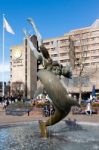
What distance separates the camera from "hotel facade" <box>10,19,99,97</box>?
4075 inches

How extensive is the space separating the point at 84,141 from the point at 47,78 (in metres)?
3.37

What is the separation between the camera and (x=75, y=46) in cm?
11594

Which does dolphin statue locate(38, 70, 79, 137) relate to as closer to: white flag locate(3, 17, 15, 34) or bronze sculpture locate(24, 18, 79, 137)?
bronze sculpture locate(24, 18, 79, 137)

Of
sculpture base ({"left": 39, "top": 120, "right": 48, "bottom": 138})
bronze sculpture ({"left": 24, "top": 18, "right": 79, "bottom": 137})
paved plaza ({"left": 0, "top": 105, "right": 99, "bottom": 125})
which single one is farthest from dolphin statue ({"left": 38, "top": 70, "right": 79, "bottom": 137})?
paved plaza ({"left": 0, "top": 105, "right": 99, "bottom": 125})

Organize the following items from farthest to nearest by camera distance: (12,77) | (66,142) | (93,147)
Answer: (12,77), (66,142), (93,147)

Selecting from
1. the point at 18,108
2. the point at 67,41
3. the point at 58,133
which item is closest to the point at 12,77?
the point at 67,41

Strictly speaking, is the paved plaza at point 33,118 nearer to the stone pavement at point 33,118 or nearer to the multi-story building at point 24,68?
the stone pavement at point 33,118

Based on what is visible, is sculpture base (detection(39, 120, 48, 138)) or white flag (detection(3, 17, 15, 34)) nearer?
sculpture base (detection(39, 120, 48, 138))

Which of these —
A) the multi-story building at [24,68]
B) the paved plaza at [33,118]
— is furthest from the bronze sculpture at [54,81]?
the multi-story building at [24,68]

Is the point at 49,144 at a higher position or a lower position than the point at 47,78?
lower

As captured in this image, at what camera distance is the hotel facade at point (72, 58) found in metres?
104

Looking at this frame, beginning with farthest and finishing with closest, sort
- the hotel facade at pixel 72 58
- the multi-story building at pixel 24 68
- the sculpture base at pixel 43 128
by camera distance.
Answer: the multi-story building at pixel 24 68
the hotel facade at pixel 72 58
the sculpture base at pixel 43 128

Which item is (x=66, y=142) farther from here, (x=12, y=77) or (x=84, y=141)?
(x=12, y=77)

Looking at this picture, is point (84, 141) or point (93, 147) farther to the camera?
point (84, 141)
